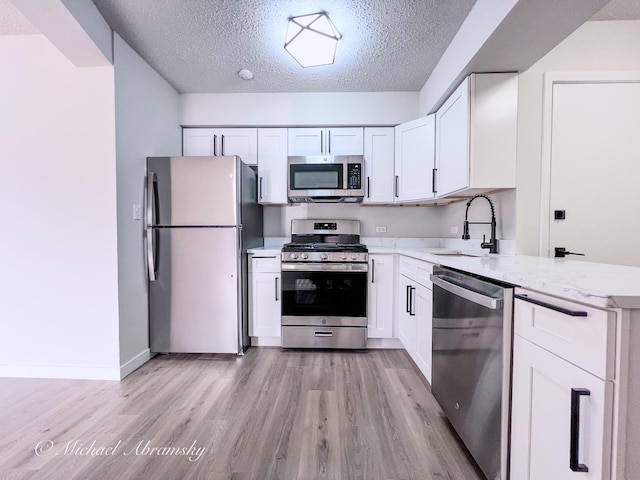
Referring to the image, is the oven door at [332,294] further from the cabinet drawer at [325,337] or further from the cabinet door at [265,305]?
the cabinet door at [265,305]

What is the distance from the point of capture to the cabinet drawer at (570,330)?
68cm

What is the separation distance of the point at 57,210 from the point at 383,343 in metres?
2.86

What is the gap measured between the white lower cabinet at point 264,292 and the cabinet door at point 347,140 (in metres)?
1.29

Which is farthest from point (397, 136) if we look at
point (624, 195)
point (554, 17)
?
point (624, 195)

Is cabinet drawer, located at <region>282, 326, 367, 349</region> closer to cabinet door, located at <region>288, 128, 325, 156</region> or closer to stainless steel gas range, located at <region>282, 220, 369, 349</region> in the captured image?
stainless steel gas range, located at <region>282, 220, 369, 349</region>

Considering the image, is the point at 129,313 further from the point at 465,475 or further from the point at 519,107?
the point at 519,107

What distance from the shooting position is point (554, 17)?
1.33 metres

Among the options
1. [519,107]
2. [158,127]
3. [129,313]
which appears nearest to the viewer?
[519,107]

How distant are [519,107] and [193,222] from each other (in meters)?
2.57

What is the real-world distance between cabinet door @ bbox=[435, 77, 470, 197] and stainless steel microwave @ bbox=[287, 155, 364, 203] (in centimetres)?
75

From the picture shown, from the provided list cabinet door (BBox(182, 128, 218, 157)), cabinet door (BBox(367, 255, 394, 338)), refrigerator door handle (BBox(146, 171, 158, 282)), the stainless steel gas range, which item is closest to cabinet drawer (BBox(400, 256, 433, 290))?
cabinet door (BBox(367, 255, 394, 338))

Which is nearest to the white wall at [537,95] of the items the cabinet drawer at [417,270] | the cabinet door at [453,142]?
the cabinet door at [453,142]

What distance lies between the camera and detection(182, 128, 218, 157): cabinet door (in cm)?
295

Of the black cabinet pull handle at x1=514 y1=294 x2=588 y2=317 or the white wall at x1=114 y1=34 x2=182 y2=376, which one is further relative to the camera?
the white wall at x1=114 y1=34 x2=182 y2=376
